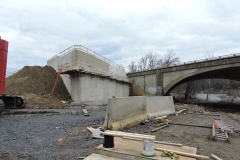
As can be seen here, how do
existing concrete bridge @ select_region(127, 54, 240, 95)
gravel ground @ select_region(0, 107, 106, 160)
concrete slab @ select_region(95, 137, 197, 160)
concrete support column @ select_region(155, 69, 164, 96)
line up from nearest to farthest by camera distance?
concrete slab @ select_region(95, 137, 197, 160) < gravel ground @ select_region(0, 107, 106, 160) < existing concrete bridge @ select_region(127, 54, 240, 95) < concrete support column @ select_region(155, 69, 164, 96)

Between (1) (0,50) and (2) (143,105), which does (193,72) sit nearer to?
(2) (143,105)

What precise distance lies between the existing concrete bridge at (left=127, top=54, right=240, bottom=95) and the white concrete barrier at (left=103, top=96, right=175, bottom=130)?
19770 mm

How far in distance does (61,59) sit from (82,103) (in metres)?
8.45

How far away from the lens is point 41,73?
2573 centimetres

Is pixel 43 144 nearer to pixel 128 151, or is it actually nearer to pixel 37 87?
pixel 128 151

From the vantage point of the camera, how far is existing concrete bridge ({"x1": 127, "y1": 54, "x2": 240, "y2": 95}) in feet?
93.6

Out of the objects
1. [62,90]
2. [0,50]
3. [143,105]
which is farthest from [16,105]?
[143,105]

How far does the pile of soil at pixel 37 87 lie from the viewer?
20000 mm

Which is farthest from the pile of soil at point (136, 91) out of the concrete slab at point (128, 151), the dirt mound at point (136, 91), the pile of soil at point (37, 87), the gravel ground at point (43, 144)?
the concrete slab at point (128, 151)

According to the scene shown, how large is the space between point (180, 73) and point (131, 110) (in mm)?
26253

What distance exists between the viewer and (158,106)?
1228 cm

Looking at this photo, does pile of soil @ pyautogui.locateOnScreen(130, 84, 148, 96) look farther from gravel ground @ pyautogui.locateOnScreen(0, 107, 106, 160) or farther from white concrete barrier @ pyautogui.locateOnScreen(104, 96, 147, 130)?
gravel ground @ pyautogui.locateOnScreen(0, 107, 106, 160)

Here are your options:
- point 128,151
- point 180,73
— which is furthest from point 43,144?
point 180,73

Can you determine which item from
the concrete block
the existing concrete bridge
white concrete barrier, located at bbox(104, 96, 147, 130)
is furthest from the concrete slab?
the existing concrete bridge
